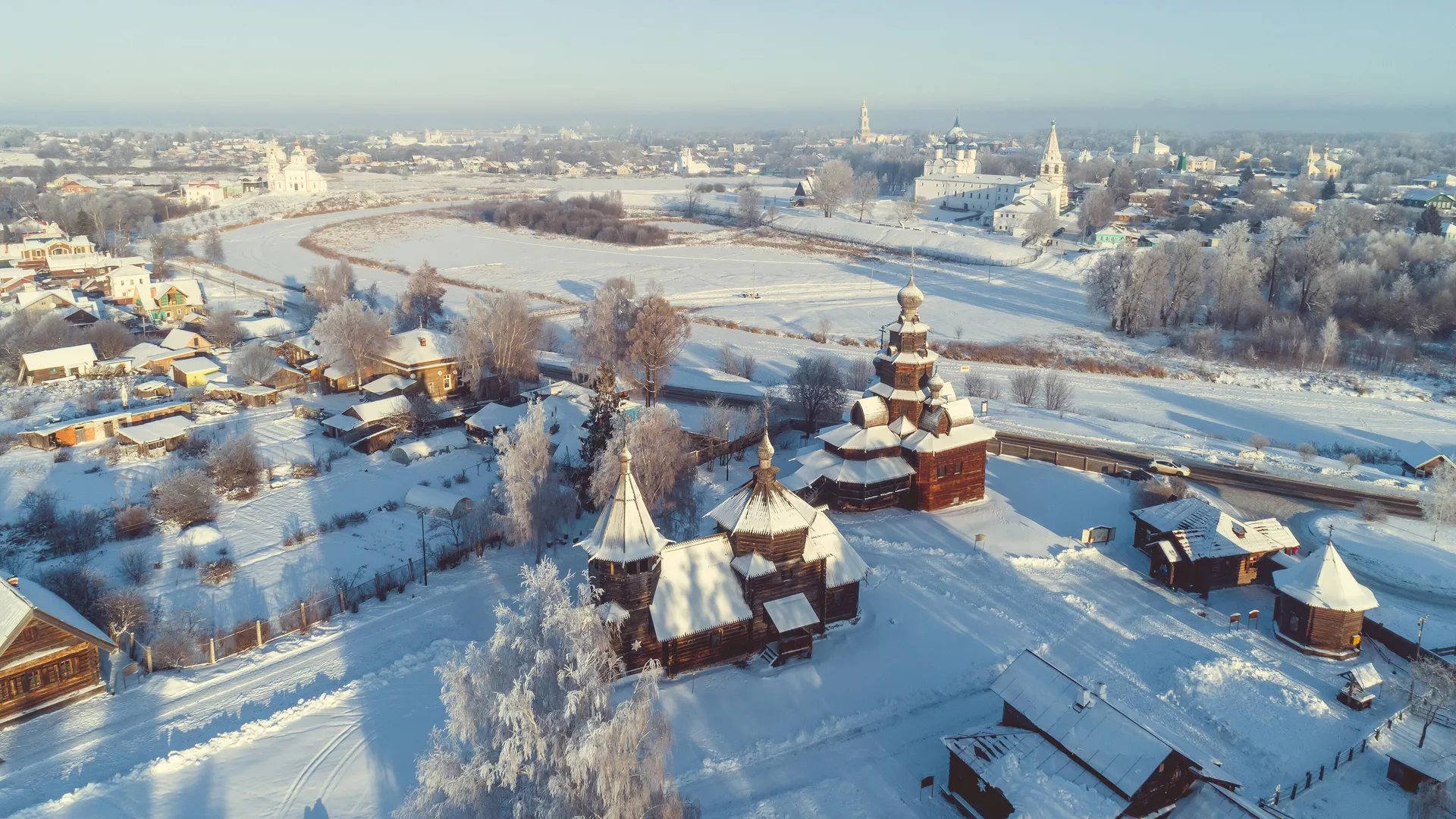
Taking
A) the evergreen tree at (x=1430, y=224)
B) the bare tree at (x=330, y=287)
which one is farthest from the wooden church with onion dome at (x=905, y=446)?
the evergreen tree at (x=1430, y=224)

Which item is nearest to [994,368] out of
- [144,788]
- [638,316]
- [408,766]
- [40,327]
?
[638,316]

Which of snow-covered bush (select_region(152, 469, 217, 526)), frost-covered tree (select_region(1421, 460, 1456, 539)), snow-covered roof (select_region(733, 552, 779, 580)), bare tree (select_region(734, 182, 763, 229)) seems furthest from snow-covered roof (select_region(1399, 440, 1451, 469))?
bare tree (select_region(734, 182, 763, 229))

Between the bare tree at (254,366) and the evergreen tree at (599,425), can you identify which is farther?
the bare tree at (254,366)

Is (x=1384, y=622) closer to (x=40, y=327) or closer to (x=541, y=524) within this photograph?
(x=541, y=524)

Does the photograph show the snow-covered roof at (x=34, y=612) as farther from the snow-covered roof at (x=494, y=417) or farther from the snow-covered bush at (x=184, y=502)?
the snow-covered roof at (x=494, y=417)

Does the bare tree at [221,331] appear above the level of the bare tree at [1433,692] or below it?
above

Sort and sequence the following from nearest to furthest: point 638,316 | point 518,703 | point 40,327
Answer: point 518,703 < point 638,316 < point 40,327
